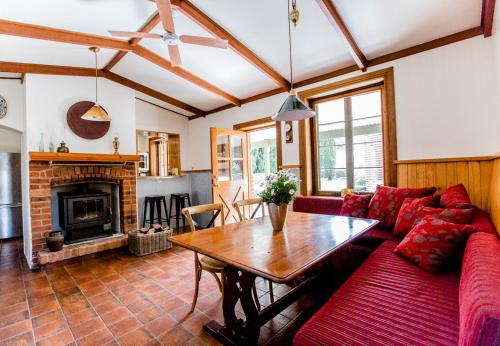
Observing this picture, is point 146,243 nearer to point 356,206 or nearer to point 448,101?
point 356,206

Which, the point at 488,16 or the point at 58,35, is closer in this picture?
the point at 488,16

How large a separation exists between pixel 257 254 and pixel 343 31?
8.59ft

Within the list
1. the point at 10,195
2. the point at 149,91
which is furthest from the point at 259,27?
the point at 10,195

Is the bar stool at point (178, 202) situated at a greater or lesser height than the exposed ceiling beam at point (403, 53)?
lesser

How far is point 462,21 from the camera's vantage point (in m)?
2.64

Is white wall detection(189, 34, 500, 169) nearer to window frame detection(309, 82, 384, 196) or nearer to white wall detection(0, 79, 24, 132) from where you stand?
window frame detection(309, 82, 384, 196)

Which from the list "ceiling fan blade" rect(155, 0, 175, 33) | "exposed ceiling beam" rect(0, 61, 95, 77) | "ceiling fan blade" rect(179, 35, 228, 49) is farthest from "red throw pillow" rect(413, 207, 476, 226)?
"exposed ceiling beam" rect(0, 61, 95, 77)

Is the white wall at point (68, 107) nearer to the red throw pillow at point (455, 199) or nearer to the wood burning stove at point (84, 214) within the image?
the wood burning stove at point (84, 214)

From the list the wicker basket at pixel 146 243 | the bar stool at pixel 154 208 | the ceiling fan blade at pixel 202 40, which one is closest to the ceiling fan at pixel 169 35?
the ceiling fan blade at pixel 202 40

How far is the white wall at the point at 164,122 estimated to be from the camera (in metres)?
5.20

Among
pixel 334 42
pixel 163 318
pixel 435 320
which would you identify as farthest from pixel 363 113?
pixel 163 318

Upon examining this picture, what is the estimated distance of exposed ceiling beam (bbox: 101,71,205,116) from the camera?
419cm

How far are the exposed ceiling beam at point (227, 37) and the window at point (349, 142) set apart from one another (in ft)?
2.58

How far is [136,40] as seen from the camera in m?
3.22
